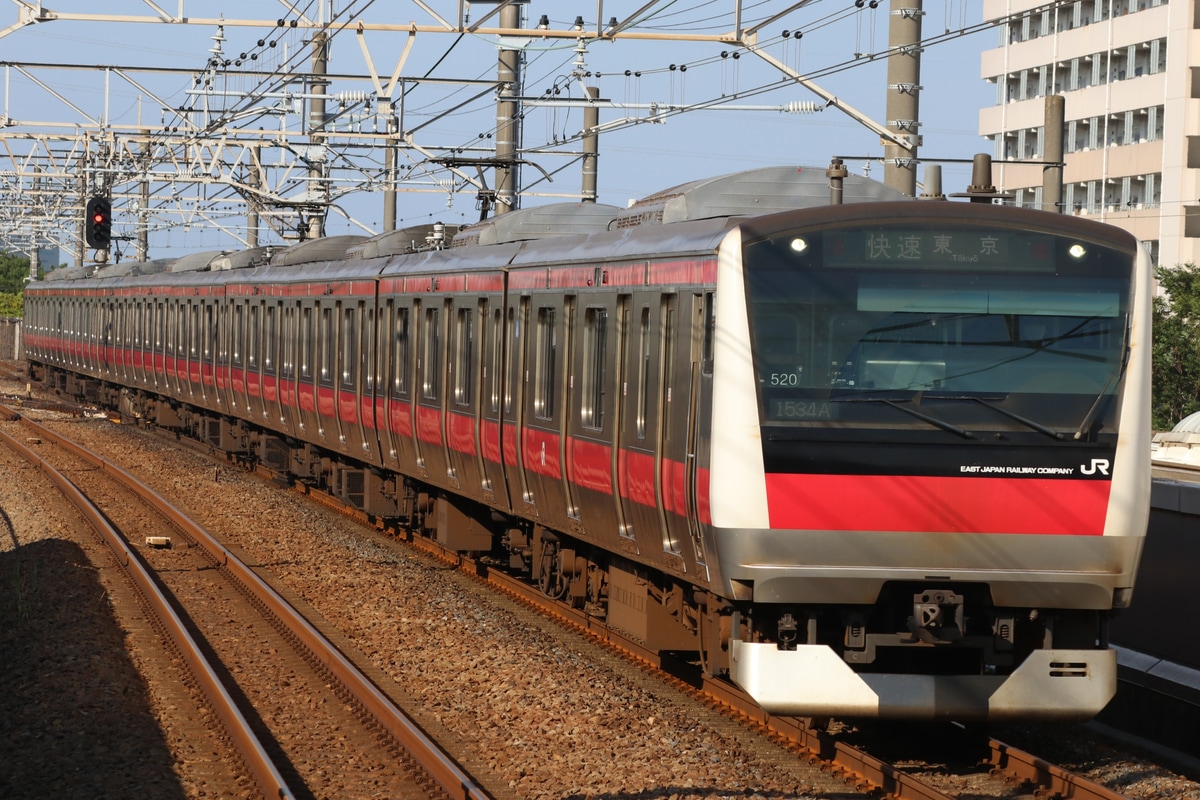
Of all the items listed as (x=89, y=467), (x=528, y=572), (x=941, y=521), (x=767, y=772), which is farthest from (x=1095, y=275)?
(x=89, y=467)

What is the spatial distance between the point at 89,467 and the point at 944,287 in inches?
775

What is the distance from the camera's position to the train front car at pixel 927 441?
8344 millimetres

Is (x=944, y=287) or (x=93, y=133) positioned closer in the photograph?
(x=944, y=287)

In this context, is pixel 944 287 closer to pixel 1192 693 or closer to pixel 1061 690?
pixel 1061 690

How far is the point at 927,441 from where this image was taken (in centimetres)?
835

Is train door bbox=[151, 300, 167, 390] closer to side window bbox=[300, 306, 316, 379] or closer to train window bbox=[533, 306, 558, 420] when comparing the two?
side window bbox=[300, 306, 316, 379]

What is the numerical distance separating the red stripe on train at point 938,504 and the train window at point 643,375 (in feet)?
5.95

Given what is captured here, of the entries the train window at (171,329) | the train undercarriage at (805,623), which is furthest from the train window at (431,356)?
the train window at (171,329)

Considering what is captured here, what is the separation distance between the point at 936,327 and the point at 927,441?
0.56m

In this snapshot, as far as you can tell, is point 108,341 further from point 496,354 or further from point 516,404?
point 516,404

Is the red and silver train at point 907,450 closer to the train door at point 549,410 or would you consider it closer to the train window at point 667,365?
the train window at point 667,365

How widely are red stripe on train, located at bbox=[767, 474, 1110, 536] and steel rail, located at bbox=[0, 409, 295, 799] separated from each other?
2.78 meters

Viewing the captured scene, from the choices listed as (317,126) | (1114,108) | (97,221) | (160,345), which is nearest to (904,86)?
(317,126)

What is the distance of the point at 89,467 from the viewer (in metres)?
25.8
